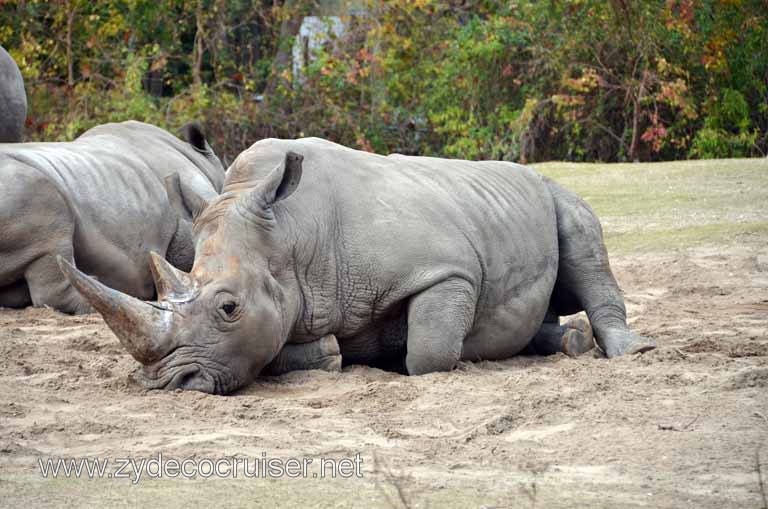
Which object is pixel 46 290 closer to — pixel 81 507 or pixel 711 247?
pixel 81 507

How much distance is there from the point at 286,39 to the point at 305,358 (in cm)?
1355

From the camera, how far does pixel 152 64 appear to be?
18141 mm

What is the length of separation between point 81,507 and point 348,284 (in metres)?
2.23

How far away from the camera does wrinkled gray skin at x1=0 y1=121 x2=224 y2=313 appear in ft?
22.7

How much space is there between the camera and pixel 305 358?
18.1 ft

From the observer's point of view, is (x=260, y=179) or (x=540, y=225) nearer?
(x=260, y=179)

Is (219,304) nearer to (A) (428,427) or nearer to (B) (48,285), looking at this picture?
(A) (428,427)

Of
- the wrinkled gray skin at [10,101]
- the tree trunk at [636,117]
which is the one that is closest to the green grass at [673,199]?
the tree trunk at [636,117]

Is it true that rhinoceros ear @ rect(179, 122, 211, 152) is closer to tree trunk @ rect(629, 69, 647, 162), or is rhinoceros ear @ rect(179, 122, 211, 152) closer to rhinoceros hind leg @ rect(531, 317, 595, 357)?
rhinoceros hind leg @ rect(531, 317, 595, 357)

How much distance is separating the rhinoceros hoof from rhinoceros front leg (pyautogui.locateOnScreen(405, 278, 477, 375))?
104cm

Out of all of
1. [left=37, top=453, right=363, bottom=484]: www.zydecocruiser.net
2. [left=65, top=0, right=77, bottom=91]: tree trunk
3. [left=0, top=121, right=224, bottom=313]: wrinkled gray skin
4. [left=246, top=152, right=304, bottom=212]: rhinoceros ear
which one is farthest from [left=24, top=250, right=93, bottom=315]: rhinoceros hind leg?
[left=65, top=0, right=77, bottom=91]: tree trunk

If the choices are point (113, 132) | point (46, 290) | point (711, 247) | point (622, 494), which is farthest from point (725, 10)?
point (622, 494)

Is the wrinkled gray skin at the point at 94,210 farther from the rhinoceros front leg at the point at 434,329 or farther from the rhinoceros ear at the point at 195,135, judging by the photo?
the rhinoceros front leg at the point at 434,329

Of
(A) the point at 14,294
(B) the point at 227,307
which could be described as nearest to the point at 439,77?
(A) the point at 14,294
